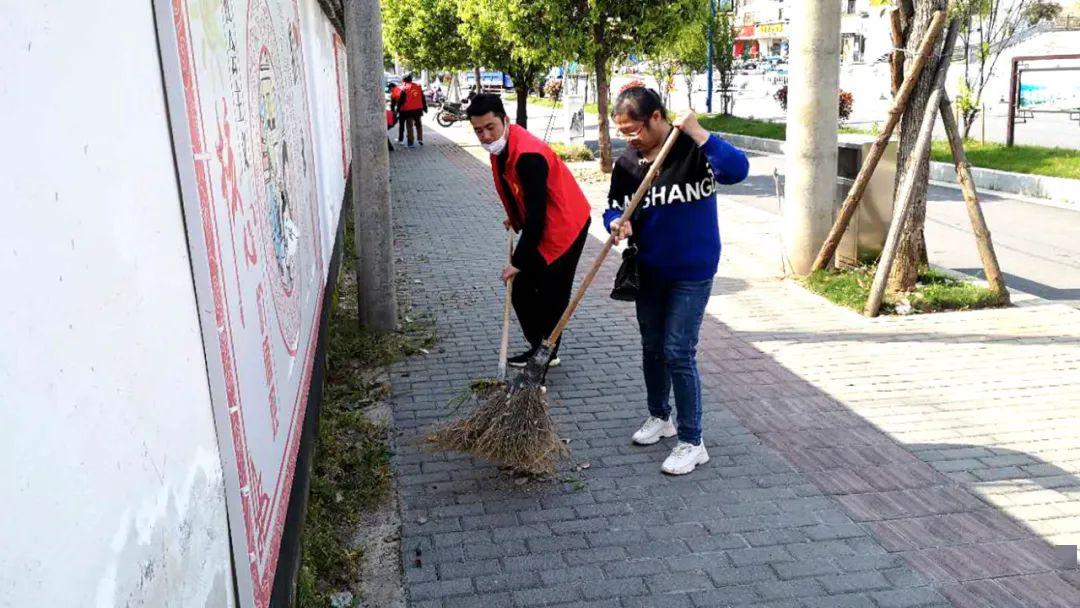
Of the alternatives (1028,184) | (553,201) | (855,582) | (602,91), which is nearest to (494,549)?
(855,582)

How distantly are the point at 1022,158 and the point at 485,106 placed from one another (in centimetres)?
1272

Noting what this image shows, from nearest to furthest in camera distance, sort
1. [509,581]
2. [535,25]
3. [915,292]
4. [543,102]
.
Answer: [509,581]
[915,292]
[535,25]
[543,102]

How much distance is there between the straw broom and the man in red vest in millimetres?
990

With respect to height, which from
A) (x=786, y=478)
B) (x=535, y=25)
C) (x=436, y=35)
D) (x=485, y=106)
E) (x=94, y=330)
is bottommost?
(x=786, y=478)

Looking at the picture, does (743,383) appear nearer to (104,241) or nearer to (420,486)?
(420,486)

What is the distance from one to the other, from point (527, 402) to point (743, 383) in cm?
205

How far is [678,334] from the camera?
4.61 m

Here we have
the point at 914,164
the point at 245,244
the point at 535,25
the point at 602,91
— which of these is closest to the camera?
the point at 245,244

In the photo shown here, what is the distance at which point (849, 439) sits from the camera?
5.17 metres

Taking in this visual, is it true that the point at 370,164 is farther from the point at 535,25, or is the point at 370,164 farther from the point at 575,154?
the point at 575,154

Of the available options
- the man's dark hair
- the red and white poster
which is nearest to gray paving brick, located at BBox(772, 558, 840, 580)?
the red and white poster

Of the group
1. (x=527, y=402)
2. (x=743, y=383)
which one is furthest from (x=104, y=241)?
(x=743, y=383)

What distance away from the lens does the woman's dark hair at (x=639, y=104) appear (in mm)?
4430

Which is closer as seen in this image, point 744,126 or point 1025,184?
point 1025,184
